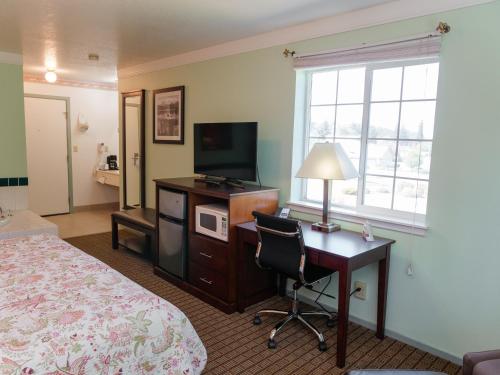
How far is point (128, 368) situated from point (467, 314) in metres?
2.04

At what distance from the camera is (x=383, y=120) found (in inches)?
109

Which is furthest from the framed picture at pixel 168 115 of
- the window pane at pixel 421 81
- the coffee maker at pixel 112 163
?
the window pane at pixel 421 81

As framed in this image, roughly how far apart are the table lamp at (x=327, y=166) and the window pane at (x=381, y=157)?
207 millimetres

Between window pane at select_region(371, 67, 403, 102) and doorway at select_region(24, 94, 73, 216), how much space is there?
5344 millimetres

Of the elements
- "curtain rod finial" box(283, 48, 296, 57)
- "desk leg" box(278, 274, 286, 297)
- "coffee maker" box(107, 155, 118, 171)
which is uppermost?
"curtain rod finial" box(283, 48, 296, 57)

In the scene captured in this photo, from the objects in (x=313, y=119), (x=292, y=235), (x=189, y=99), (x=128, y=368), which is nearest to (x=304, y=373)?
(x=292, y=235)

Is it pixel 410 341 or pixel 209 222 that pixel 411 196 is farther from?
pixel 209 222

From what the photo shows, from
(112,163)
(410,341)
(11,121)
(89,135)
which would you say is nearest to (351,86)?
(410,341)

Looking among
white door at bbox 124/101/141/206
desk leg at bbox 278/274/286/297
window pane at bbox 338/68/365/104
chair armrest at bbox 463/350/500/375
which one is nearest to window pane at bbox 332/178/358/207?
window pane at bbox 338/68/365/104

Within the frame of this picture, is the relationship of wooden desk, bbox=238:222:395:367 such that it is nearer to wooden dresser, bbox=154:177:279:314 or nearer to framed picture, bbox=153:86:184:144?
wooden dresser, bbox=154:177:279:314

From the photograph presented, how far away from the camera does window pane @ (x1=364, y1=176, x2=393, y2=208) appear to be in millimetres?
2777

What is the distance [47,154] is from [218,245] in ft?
14.8

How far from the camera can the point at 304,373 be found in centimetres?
231

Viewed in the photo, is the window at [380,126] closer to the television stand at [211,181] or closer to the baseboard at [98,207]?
the television stand at [211,181]
